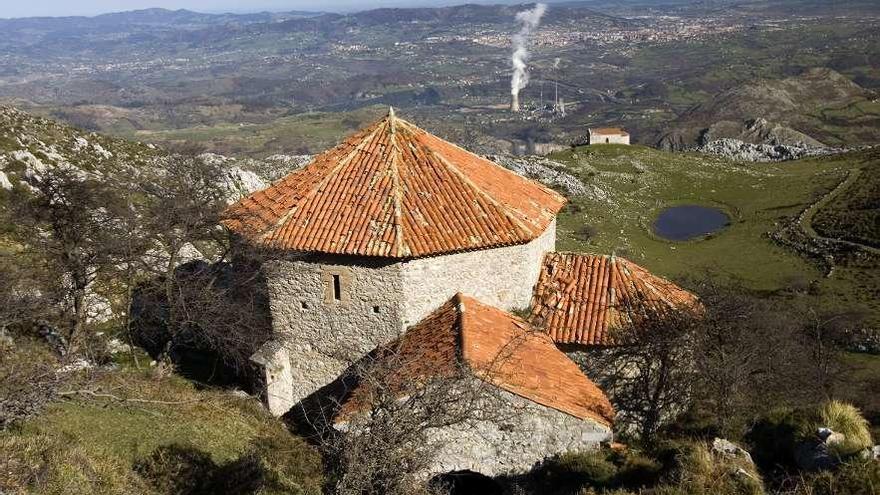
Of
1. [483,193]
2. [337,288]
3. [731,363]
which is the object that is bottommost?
[731,363]

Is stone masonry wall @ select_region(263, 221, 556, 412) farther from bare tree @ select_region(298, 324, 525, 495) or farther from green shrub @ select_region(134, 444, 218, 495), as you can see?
green shrub @ select_region(134, 444, 218, 495)

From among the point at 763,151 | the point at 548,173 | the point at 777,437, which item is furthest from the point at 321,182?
the point at 763,151

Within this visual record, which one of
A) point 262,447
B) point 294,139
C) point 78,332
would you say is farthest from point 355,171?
point 294,139

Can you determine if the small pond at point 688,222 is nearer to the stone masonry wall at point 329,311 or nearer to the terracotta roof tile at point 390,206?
the terracotta roof tile at point 390,206

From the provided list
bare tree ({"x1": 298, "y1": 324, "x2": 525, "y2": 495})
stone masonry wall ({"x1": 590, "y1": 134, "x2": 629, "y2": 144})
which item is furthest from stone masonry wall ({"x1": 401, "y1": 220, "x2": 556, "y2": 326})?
stone masonry wall ({"x1": 590, "y1": 134, "x2": 629, "y2": 144})

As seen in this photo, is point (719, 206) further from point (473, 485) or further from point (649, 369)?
point (473, 485)

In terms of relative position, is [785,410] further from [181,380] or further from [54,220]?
[54,220]
